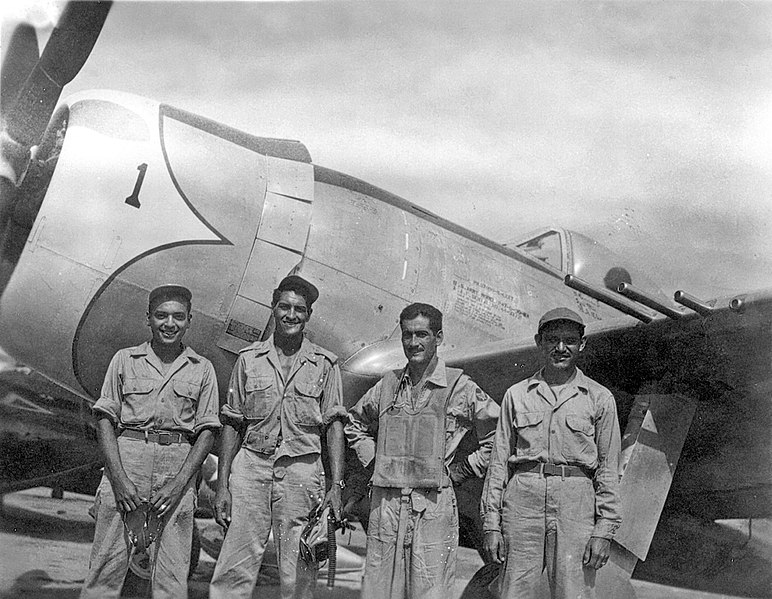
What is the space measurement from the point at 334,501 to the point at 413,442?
1.42 feet

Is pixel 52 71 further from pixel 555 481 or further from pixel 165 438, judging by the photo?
pixel 555 481

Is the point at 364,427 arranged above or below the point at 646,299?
below

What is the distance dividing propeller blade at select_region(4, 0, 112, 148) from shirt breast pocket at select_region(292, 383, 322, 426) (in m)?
2.04

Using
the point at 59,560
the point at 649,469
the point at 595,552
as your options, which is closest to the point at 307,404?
the point at 595,552

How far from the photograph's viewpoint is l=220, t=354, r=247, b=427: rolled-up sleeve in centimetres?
341

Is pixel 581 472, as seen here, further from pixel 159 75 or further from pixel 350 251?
pixel 159 75

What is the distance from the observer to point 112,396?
11.1 ft

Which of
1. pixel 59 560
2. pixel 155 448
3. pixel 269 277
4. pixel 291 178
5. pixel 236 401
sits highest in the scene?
pixel 291 178

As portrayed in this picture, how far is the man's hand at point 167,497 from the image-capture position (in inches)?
126

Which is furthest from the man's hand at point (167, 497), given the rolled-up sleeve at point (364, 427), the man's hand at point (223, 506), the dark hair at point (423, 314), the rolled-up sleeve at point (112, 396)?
the dark hair at point (423, 314)

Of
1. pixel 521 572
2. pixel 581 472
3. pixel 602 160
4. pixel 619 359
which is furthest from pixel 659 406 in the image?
pixel 602 160

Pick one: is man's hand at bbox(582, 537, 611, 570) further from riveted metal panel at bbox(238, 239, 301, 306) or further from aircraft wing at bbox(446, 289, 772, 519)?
riveted metal panel at bbox(238, 239, 301, 306)

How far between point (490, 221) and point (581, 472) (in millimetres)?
2637

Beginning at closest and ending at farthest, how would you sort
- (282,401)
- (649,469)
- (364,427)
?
1. (282,401)
2. (364,427)
3. (649,469)
